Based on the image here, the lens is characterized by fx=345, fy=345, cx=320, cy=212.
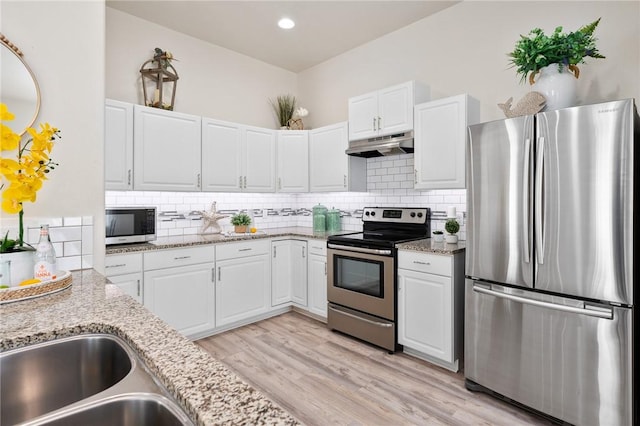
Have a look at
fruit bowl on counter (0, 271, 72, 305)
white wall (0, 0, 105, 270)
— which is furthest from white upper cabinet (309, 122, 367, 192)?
fruit bowl on counter (0, 271, 72, 305)

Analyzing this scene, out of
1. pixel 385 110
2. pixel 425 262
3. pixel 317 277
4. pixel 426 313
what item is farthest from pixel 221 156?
pixel 426 313

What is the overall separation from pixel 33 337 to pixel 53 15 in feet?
5.37

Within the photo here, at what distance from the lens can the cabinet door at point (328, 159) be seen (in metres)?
3.73

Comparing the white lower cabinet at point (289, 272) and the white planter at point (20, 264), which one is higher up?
the white planter at point (20, 264)

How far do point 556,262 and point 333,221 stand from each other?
7.96 feet

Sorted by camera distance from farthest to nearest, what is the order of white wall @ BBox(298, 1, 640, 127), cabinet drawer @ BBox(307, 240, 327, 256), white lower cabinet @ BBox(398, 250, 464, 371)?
cabinet drawer @ BBox(307, 240, 327, 256)
white lower cabinet @ BBox(398, 250, 464, 371)
white wall @ BBox(298, 1, 640, 127)

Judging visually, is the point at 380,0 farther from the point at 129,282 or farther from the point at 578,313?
the point at 129,282

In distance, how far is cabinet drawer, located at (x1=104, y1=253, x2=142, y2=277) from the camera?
268 centimetres

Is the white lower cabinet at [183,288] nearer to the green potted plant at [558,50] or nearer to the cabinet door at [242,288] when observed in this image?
the cabinet door at [242,288]

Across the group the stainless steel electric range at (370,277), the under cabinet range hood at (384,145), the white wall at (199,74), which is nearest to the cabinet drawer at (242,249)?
the stainless steel electric range at (370,277)

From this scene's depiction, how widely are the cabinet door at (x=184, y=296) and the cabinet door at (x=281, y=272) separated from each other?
71cm

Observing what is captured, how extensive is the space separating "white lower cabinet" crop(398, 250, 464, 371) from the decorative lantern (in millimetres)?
2743

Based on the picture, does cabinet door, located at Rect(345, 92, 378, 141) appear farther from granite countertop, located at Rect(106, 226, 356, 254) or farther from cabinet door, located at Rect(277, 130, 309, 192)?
granite countertop, located at Rect(106, 226, 356, 254)

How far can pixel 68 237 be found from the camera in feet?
5.75
